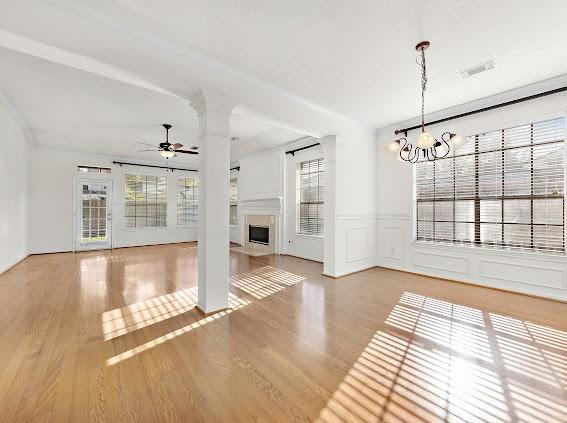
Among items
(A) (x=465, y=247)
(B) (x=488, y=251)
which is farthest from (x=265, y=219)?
(B) (x=488, y=251)

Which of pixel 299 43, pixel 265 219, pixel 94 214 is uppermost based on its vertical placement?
pixel 299 43

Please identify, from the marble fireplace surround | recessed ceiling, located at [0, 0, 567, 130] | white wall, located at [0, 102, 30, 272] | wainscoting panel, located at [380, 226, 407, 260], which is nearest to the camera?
recessed ceiling, located at [0, 0, 567, 130]

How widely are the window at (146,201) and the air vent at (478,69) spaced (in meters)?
8.66

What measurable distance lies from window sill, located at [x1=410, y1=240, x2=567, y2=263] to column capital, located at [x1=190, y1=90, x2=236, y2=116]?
3.95 metres

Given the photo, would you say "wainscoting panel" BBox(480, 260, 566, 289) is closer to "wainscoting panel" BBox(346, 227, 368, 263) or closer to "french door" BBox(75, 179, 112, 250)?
"wainscoting panel" BBox(346, 227, 368, 263)

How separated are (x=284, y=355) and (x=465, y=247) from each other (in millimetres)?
3614

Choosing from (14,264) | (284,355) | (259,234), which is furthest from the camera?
(259,234)

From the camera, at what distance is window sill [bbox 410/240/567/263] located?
132 inches

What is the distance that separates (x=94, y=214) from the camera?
764 centimetres

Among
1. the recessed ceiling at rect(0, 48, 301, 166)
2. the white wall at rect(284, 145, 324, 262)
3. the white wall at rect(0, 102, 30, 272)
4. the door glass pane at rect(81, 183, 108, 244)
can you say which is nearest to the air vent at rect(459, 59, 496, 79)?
the recessed ceiling at rect(0, 48, 301, 166)

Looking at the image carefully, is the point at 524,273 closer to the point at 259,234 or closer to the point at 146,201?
the point at 259,234

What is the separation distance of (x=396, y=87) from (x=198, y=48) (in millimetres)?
2550

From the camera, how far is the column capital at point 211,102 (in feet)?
9.45

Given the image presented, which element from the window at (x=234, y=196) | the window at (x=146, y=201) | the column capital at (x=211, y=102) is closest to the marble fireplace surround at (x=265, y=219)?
the window at (x=234, y=196)
